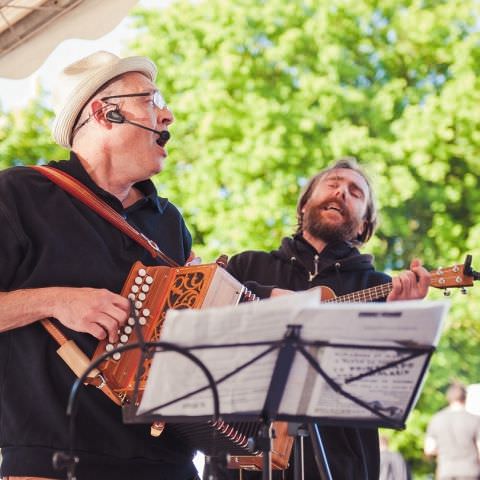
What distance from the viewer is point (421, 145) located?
11.9 meters

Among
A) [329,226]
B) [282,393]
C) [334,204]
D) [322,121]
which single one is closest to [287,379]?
[282,393]

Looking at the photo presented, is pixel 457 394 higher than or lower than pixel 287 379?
higher

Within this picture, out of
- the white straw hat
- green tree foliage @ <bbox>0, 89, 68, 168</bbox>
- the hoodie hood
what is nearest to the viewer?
the white straw hat

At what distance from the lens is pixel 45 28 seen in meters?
4.46

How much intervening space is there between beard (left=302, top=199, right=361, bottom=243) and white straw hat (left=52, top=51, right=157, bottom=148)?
4.77ft

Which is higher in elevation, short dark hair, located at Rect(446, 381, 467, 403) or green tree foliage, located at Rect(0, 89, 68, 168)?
green tree foliage, located at Rect(0, 89, 68, 168)

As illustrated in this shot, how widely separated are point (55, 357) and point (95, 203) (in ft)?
1.97

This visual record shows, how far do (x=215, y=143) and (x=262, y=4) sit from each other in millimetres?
2197

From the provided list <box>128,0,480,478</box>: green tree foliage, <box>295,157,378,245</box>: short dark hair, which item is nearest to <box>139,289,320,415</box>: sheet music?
<box>295,157,378,245</box>: short dark hair

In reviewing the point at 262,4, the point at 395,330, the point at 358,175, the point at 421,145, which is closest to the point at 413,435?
the point at 421,145

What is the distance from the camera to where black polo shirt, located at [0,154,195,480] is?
3072 millimetres

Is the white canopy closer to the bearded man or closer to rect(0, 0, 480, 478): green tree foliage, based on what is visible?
the bearded man

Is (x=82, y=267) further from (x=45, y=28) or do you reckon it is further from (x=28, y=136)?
(x=28, y=136)

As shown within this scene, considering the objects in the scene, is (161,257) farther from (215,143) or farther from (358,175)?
(215,143)
